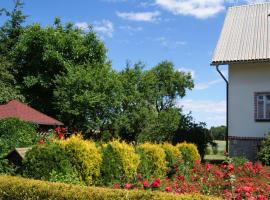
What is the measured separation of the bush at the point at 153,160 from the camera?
1439 centimetres

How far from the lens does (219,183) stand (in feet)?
37.1

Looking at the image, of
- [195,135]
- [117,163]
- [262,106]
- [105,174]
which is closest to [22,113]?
[195,135]

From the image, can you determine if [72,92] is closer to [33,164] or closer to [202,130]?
[202,130]

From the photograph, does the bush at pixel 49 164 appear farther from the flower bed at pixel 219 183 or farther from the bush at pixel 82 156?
the flower bed at pixel 219 183

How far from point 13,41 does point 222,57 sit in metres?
18.5

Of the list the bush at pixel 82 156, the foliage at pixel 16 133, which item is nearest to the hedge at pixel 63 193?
the bush at pixel 82 156

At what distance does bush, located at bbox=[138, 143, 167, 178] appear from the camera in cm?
1439

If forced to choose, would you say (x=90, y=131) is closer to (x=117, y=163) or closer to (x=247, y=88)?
(x=247, y=88)

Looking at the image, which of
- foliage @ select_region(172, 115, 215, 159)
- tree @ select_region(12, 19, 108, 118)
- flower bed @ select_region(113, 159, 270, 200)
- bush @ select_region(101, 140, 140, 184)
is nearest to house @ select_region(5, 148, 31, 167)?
bush @ select_region(101, 140, 140, 184)

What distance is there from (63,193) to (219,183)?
4260mm

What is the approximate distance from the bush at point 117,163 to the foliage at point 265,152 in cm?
703

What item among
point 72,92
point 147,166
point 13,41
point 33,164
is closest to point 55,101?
point 72,92

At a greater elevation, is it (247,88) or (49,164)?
(247,88)

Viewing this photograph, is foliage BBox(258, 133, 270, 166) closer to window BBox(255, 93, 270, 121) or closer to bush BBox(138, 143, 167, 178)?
window BBox(255, 93, 270, 121)
